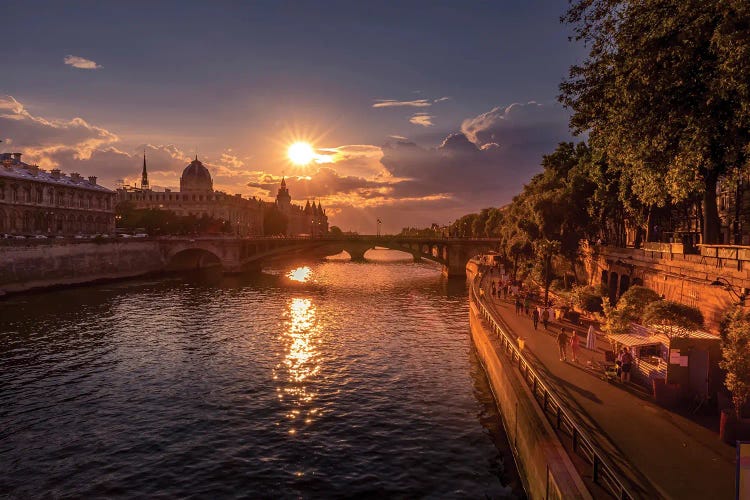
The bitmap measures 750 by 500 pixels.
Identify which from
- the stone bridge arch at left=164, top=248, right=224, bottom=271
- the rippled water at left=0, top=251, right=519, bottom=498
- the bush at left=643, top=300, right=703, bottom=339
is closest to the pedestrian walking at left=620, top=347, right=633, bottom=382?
the bush at left=643, top=300, right=703, bottom=339

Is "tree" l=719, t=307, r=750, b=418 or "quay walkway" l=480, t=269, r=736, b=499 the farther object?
"tree" l=719, t=307, r=750, b=418

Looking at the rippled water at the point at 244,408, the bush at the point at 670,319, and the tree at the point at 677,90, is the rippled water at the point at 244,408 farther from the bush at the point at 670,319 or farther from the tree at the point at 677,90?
the tree at the point at 677,90

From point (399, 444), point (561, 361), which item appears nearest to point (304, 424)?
point (399, 444)

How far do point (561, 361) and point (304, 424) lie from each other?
13.4 m

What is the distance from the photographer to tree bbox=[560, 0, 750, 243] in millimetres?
21781

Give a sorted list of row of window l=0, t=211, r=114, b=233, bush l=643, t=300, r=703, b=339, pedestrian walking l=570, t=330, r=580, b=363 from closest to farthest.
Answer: bush l=643, t=300, r=703, b=339
pedestrian walking l=570, t=330, r=580, b=363
row of window l=0, t=211, r=114, b=233

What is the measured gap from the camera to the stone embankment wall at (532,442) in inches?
524

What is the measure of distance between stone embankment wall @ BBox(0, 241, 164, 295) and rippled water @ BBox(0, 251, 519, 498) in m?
21.2

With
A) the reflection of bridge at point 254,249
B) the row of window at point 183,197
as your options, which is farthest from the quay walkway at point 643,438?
the row of window at point 183,197

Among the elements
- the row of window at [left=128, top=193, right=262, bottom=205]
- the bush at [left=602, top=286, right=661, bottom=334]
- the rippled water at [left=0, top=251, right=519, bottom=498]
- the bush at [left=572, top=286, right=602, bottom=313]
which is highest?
the row of window at [left=128, top=193, right=262, bottom=205]

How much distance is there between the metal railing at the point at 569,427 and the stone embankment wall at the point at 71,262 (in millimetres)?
69347

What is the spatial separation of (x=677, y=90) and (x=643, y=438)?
17.8 metres

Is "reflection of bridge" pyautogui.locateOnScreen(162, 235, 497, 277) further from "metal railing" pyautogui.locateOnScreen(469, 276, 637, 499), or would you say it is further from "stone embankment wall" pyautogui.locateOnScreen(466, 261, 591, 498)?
"metal railing" pyautogui.locateOnScreen(469, 276, 637, 499)

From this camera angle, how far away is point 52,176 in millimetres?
107562
